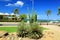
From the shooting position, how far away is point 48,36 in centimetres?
1545

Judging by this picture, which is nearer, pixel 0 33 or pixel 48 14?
pixel 0 33

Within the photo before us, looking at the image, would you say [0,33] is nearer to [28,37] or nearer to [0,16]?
[28,37]

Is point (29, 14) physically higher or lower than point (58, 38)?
higher

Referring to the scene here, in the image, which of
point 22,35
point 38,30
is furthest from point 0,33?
point 38,30

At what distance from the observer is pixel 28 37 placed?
14867mm

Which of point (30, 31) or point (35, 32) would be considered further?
point (30, 31)

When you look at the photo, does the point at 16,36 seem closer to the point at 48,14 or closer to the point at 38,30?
the point at 38,30

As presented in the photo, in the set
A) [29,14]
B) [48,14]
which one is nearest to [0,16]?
[48,14]

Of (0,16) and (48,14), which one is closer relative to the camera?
(0,16)

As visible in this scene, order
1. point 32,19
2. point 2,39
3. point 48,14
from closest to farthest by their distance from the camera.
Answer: point 2,39
point 32,19
point 48,14

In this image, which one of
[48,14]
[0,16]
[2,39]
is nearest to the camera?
[2,39]

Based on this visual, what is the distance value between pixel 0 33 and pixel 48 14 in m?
81.9

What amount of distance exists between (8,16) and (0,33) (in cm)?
7228

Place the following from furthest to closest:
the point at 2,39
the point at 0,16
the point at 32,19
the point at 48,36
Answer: the point at 0,16
the point at 32,19
the point at 48,36
the point at 2,39
